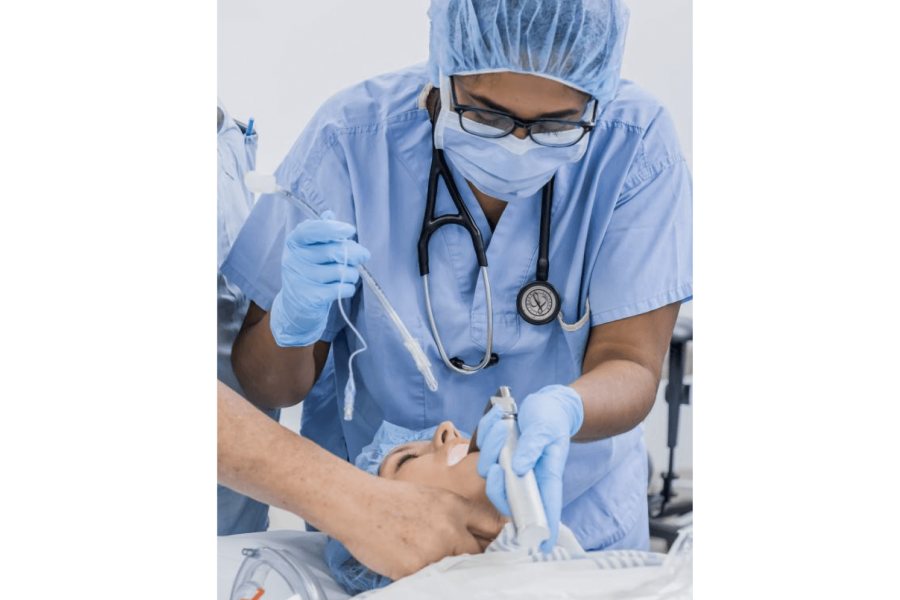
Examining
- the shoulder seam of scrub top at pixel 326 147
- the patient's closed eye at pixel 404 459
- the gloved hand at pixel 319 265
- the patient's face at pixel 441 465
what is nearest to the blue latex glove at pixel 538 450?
the patient's face at pixel 441 465

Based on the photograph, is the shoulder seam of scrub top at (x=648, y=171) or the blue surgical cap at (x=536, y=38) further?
the shoulder seam of scrub top at (x=648, y=171)

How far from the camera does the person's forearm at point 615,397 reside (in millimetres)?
1771

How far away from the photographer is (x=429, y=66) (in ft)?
5.82

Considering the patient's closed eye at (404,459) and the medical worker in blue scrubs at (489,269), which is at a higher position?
the medical worker in blue scrubs at (489,269)

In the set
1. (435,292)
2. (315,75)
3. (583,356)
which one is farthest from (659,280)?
(315,75)

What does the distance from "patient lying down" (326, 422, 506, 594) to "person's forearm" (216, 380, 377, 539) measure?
73 mm

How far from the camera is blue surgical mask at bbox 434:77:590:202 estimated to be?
1.72 meters

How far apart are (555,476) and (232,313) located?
66cm

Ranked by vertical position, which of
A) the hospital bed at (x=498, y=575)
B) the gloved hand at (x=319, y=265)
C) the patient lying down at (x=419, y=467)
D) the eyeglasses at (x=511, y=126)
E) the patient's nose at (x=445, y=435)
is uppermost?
the eyeglasses at (x=511, y=126)

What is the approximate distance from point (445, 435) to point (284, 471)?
294 millimetres

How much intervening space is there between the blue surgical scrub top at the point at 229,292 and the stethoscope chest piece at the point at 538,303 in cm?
51

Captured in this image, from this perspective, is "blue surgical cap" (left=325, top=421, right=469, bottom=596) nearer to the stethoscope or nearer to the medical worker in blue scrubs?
the medical worker in blue scrubs

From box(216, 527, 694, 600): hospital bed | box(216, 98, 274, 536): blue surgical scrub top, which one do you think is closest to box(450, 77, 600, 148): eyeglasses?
box(216, 98, 274, 536): blue surgical scrub top

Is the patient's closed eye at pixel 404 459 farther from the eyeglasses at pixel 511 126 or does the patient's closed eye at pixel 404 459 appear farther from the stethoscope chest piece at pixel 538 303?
the eyeglasses at pixel 511 126
